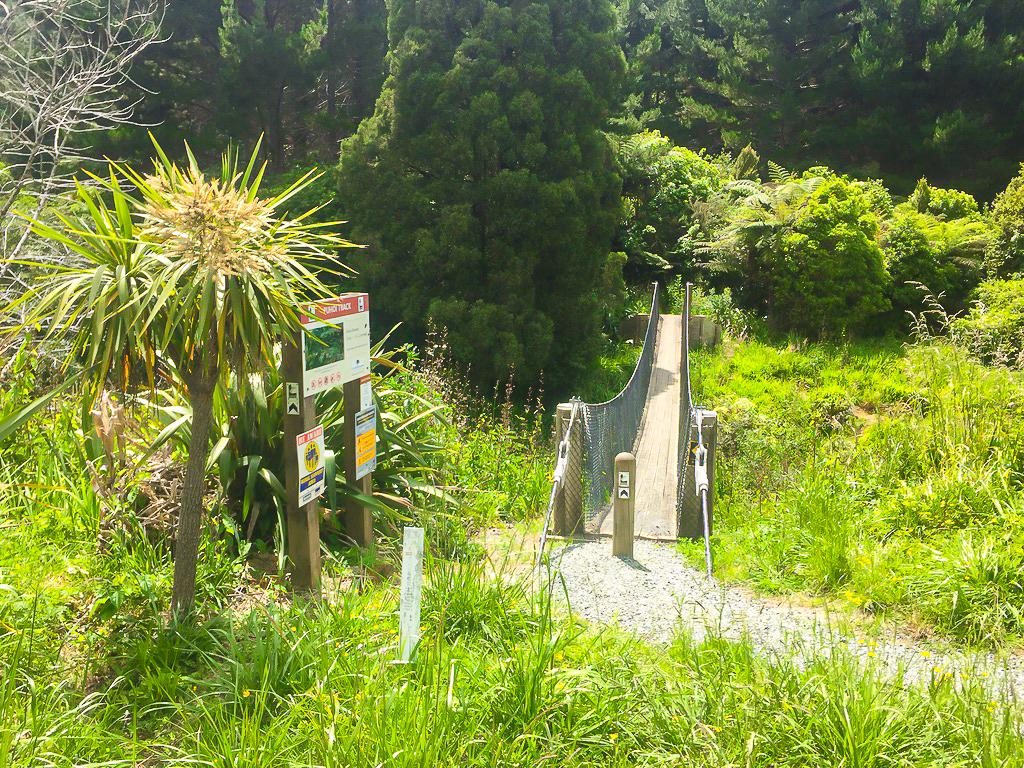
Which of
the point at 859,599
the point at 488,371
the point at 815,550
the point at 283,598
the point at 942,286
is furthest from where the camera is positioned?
the point at 942,286

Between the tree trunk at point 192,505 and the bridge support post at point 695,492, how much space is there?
3380 millimetres

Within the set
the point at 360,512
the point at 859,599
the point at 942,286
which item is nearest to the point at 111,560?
the point at 360,512

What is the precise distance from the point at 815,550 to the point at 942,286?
11.5 meters

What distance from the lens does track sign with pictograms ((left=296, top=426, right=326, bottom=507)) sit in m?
3.89

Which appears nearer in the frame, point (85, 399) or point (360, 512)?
point (85, 399)

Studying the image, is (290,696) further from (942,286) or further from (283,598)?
(942,286)

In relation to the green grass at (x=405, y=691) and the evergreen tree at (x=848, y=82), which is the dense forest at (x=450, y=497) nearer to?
the green grass at (x=405, y=691)

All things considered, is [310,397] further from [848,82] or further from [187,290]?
[848,82]

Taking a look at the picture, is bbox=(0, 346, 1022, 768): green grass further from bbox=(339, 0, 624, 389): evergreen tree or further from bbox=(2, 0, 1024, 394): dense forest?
bbox=(339, 0, 624, 389): evergreen tree

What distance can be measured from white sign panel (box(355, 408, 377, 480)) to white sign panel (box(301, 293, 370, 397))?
0.75ft

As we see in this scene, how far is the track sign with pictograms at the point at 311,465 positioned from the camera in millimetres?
3887

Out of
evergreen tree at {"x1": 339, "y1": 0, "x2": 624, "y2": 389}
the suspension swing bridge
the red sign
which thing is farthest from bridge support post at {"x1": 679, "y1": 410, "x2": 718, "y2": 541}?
evergreen tree at {"x1": 339, "y1": 0, "x2": 624, "y2": 389}

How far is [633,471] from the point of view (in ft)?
17.0

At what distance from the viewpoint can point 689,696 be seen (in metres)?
2.75
